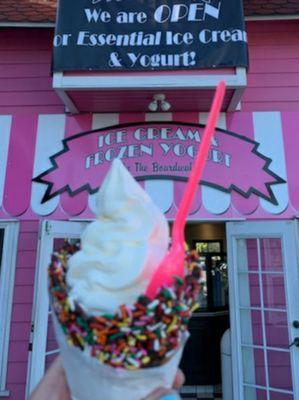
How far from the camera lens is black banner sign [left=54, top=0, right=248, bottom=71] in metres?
3.34

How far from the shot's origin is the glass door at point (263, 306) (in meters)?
3.43

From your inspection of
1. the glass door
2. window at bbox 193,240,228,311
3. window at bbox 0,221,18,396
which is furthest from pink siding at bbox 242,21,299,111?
window at bbox 193,240,228,311

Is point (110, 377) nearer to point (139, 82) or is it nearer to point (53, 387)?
point (53, 387)

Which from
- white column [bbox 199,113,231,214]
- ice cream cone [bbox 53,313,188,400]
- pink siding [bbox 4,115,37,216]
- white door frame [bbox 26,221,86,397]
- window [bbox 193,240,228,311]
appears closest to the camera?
ice cream cone [bbox 53,313,188,400]

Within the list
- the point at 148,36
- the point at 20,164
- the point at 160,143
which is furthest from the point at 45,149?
the point at 148,36

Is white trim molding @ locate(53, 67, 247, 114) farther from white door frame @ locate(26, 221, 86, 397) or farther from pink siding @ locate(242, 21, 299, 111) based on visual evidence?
white door frame @ locate(26, 221, 86, 397)

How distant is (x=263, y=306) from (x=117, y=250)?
292 centimetres

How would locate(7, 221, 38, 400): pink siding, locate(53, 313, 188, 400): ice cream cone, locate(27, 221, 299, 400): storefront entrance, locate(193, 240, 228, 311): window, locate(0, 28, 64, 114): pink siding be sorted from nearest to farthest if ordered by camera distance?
locate(53, 313, 188, 400): ice cream cone
locate(27, 221, 299, 400): storefront entrance
locate(7, 221, 38, 400): pink siding
locate(0, 28, 64, 114): pink siding
locate(193, 240, 228, 311): window

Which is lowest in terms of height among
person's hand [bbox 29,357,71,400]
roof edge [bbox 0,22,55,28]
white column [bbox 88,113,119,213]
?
person's hand [bbox 29,357,71,400]

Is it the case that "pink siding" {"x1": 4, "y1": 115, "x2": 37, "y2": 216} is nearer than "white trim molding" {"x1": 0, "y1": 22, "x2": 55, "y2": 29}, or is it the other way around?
"pink siding" {"x1": 4, "y1": 115, "x2": 37, "y2": 216}

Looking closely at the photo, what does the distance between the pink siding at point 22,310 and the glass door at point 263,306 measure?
1975 mm

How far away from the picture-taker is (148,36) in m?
3.36

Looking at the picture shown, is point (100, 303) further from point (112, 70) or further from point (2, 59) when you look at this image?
point (2, 59)

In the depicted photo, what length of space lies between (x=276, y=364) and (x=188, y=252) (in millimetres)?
2940
